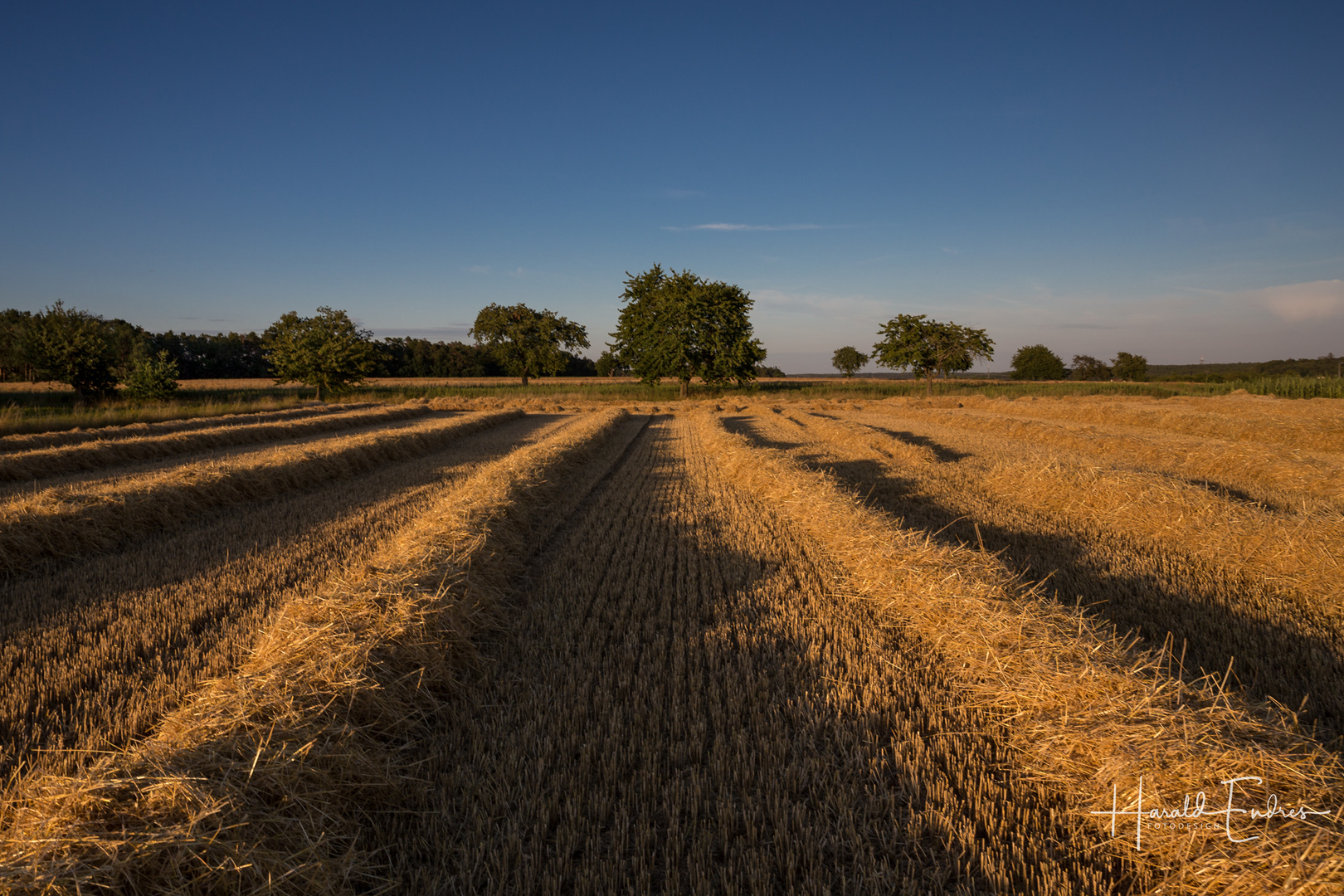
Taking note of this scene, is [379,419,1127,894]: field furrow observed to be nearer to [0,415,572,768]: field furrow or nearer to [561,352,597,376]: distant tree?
[0,415,572,768]: field furrow

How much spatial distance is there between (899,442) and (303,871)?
53.6 ft

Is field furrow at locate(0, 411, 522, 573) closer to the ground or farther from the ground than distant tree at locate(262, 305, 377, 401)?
closer to the ground

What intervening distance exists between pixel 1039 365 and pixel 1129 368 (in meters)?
11.4

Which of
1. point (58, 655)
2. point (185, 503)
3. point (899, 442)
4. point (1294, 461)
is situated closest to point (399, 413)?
point (185, 503)

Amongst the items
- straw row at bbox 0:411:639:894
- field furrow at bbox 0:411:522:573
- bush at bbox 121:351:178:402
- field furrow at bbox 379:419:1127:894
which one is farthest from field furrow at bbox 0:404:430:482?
bush at bbox 121:351:178:402

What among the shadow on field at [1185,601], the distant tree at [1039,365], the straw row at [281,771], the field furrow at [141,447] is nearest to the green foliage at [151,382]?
the field furrow at [141,447]

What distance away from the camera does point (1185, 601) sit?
538cm

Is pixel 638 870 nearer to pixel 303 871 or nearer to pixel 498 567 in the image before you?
pixel 303 871

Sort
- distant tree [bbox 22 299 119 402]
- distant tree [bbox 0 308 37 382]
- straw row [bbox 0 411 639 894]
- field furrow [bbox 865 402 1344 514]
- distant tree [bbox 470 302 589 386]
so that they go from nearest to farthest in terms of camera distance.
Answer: straw row [bbox 0 411 639 894], field furrow [bbox 865 402 1344 514], distant tree [bbox 22 299 119 402], distant tree [bbox 0 308 37 382], distant tree [bbox 470 302 589 386]

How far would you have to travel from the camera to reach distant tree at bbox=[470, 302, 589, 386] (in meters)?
63.9

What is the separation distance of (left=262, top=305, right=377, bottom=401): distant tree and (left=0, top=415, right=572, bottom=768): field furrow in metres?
36.2

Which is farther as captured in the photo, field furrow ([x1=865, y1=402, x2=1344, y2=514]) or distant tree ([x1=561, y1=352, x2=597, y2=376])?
distant tree ([x1=561, y1=352, x2=597, y2=376])

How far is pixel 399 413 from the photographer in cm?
2859

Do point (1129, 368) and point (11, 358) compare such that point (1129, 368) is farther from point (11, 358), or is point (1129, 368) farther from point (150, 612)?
point (11, 358)
